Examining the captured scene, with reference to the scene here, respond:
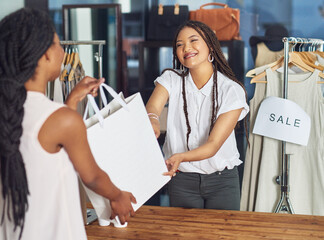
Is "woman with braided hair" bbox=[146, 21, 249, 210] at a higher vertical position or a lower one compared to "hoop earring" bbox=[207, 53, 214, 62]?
lower

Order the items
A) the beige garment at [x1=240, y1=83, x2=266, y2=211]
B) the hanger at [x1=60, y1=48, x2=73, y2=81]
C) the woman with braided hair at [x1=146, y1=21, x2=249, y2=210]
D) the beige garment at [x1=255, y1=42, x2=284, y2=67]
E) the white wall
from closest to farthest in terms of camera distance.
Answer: the woman with braided hair at [x1=146, y1=21, x2=249, y2=210] < the hanger at [x1=60, y1=48, x2=73, y2=81] < the beige garment at [x1=240, y1=83, x2=266, y2=211] < the beige garment at [x1=255, y1=42, x2=284, y2=67] < the white wall

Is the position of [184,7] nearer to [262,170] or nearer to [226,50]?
[226,50]

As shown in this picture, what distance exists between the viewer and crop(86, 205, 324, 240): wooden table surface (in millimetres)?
1769

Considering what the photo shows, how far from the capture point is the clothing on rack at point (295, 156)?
308cm

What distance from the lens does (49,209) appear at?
128 cm

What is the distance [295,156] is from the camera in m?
3.14

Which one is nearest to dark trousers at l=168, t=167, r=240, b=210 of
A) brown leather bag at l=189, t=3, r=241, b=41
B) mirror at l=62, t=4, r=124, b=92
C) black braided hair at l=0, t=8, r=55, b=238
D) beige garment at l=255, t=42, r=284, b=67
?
black braided hair at l=0, t=8, r=55, b=238

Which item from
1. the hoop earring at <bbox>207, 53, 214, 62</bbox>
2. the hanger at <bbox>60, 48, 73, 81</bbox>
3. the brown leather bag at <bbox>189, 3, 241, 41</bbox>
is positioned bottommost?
the hanger at <bbox>60, 48, 73, 81</bbox>

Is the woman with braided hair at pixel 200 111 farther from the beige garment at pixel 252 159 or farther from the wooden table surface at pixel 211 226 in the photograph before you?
the beige garment at pixel 252 159

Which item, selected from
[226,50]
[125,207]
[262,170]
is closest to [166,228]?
[125,207]

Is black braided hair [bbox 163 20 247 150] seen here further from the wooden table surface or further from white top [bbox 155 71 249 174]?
the wooden table surface

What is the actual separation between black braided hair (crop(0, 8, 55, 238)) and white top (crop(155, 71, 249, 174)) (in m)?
1.17

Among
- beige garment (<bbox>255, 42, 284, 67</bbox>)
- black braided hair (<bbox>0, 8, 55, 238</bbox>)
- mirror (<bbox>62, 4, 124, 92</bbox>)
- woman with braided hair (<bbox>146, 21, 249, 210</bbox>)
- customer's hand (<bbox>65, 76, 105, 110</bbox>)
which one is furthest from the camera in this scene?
mirror (<bbox>62, 4, 124, 92</bbox>)

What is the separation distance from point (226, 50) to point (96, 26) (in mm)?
1165
